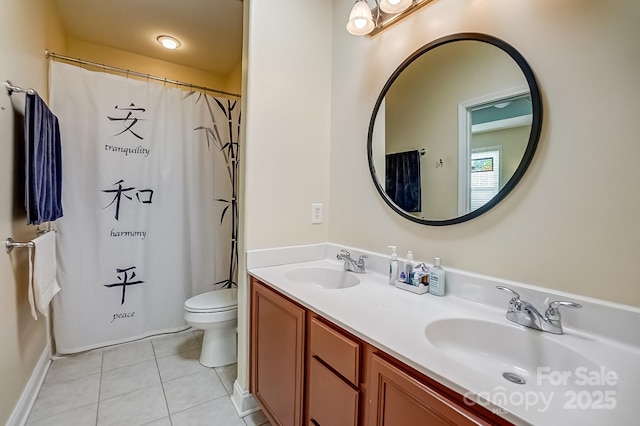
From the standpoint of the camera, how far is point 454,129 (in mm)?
1216

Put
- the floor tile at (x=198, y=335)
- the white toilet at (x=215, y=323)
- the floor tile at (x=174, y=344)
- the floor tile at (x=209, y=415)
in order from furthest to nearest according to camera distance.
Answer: the floor tile at (x=198, y=335) → the floor tile at (x=174, y=344) → the white toilet at (x=215, y=323) → the floor tile at (x=209, y=415)

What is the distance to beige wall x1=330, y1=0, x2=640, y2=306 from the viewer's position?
79 centimetres

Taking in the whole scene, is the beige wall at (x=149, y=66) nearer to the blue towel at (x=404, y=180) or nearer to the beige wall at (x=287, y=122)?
the beige wall at (x=287, y=122)

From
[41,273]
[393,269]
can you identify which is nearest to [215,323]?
[41,273]

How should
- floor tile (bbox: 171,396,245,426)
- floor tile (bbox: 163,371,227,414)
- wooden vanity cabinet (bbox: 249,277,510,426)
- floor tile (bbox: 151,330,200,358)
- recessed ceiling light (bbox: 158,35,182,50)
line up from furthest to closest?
recessed ceiling light (bbox: 158,35,182,50)
floor tile (bbox: 151,330,200,358)
floor tile (bbox: 163,371,227,414)
floor tile (bbox: 171,396,245,426)
wooden vanity cabinet (bbox: 249,277,510,426)

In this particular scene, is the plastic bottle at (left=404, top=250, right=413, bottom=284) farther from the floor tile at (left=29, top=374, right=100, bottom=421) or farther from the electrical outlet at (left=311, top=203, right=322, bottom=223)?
the floor tile at (left=29, top=374, right=100, bottom=421)

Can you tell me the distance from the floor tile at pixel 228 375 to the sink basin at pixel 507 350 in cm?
140

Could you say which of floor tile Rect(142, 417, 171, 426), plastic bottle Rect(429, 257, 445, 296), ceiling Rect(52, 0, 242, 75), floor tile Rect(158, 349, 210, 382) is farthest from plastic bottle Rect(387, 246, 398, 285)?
ceiling Rect(52, 0, 242, 75)

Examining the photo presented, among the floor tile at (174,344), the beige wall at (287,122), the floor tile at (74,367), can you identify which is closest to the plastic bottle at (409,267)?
the beige wall at (287,122)

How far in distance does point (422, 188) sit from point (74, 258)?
244cm

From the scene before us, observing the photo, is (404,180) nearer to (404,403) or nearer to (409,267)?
(409,267)

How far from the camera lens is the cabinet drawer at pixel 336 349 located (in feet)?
2.78

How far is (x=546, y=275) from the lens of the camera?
0.93 m

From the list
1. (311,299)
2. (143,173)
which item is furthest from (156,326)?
(311,299)
